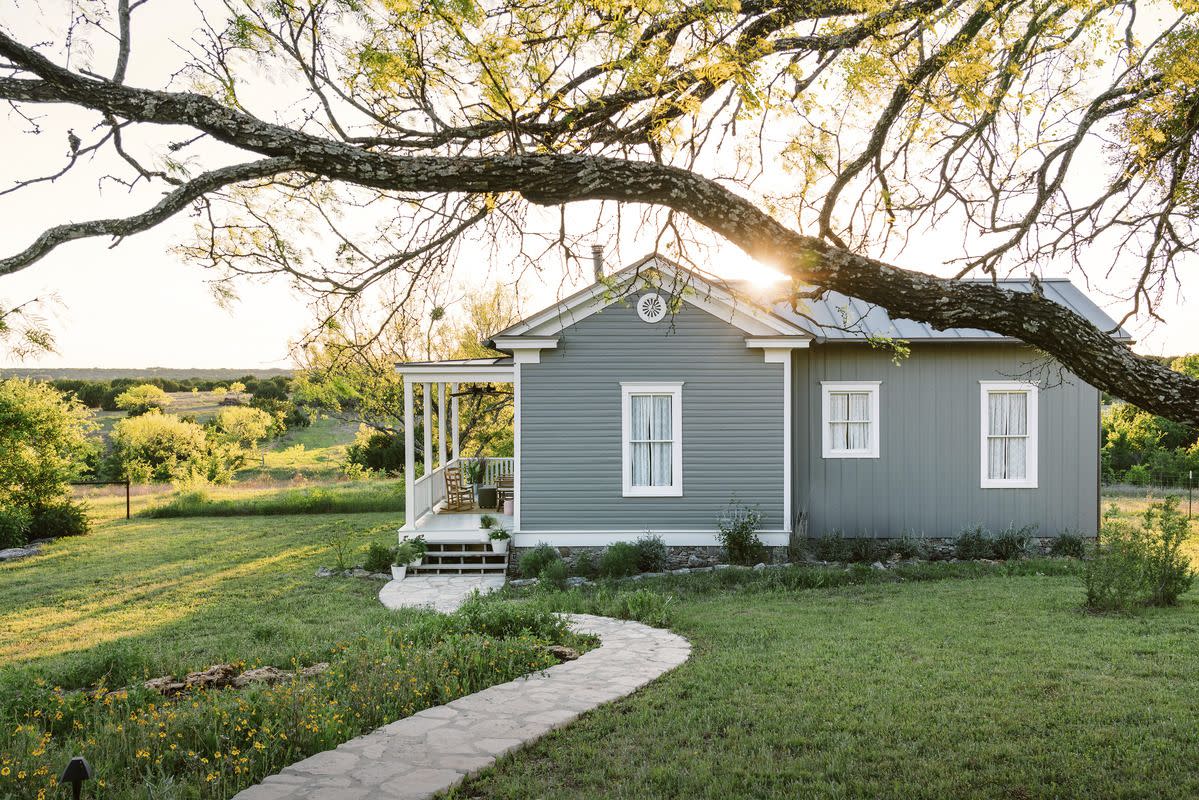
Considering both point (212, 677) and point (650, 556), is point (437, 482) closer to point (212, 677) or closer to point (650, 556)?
point (650, 556)

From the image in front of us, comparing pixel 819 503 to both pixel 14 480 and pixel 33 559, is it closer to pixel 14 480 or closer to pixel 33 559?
pixel 33 559

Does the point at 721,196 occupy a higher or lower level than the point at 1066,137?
lower

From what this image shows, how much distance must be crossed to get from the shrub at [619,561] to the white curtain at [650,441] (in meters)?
1.15

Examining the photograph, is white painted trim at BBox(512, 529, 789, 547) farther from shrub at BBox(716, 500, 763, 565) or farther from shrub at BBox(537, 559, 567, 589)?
shrub at BBox(537, 559, 567, 589)

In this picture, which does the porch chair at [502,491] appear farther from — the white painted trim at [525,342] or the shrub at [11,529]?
the shrub at [11,529]

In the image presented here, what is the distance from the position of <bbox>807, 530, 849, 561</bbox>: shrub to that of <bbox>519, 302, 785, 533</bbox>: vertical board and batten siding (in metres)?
0.79

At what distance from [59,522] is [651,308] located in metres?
13.6

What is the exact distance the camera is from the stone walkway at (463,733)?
4391mm

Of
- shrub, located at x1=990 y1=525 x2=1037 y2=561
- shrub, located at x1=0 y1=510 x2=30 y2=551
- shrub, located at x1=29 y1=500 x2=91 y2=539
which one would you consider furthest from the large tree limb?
shrub, located at x1=29 y1=500 x2=91 y2=539

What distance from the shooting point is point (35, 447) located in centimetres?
1792

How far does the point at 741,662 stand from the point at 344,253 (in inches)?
180

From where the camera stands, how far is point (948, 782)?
14.8ft

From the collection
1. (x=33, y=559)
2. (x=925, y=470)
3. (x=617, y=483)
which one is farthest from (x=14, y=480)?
(x=925, y=470)

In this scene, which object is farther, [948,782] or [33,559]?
[33,559]
